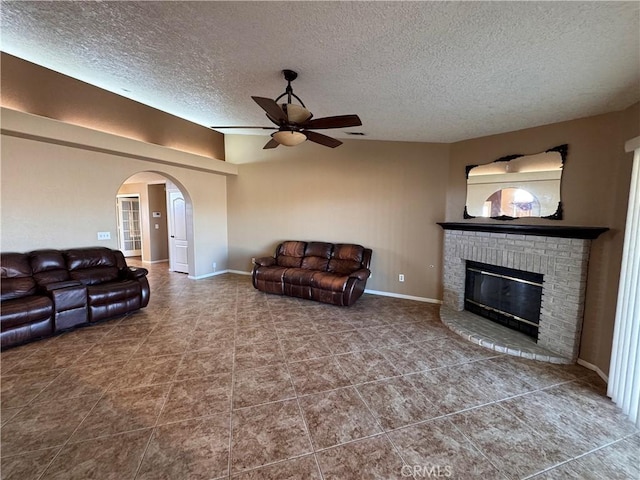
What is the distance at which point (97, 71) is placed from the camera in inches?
132

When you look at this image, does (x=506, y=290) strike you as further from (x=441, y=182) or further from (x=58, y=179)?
(x=58, y=179)

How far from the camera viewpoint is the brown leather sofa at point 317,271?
14.3 ft

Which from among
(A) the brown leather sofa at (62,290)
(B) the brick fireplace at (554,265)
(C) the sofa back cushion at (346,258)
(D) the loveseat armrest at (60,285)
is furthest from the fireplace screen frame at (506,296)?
(D) the loveseat armrest at (60,285)

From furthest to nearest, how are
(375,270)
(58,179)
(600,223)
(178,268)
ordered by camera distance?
(178,268) < (375,270) < (58,179) < (600,223)

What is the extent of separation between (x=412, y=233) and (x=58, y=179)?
5.50 m

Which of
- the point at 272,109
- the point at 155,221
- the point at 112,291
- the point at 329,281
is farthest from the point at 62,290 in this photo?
the point at 155,221

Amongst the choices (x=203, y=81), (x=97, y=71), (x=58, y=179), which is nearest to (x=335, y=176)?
(x=203, y=81)

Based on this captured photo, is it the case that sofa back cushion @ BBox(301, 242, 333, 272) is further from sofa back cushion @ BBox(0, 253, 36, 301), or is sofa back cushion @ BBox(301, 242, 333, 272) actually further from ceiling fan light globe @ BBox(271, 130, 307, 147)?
sofa back cushion @ BBox(0, 253, 36, 301)

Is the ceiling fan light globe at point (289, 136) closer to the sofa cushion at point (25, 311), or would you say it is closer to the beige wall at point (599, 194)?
the beige wall at point (599, 194)

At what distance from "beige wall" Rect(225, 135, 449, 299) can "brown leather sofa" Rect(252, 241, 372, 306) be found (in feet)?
1.14

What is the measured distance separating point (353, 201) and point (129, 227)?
7508 millimetres

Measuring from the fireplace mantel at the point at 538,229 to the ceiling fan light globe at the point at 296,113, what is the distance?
2.76 meters
